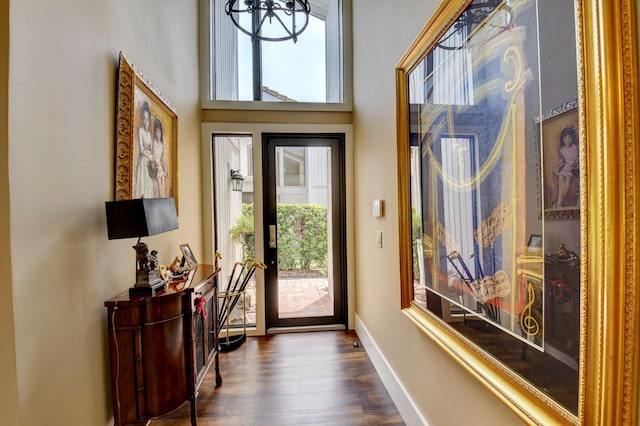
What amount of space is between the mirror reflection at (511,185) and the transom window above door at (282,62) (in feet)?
7.49

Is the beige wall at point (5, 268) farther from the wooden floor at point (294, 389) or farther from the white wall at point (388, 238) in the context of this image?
the white wall at point (388, 238)

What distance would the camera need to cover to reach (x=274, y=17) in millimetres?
2734

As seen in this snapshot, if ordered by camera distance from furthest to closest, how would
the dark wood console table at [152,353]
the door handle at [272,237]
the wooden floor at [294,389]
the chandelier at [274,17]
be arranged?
Result: the door handle at [272,237], the chandelier at [274,17], the wooden floor at [294,389], the dark wood console table at [152,353]

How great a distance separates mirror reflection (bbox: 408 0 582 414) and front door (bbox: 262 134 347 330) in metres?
2.06

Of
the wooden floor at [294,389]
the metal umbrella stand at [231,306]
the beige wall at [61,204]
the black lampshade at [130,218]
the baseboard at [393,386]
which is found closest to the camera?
the beige wall at [61,204]

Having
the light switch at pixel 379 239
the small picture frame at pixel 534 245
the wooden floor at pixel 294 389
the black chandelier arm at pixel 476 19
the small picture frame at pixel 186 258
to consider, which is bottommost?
the wooden floor at pixel 294 389

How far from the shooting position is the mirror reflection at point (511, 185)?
0.77m

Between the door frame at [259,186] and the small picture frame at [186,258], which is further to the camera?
the door frame at [259,186]

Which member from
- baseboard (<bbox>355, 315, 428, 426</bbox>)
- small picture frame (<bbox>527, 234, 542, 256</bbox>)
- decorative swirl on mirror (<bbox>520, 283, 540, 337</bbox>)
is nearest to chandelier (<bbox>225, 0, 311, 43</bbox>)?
small picture frame (<bbox>527, 234, 542, 256</bbox>)

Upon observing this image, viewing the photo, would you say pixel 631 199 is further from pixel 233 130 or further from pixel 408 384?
pixel 233 130

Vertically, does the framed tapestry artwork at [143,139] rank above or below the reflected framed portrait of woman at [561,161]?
above

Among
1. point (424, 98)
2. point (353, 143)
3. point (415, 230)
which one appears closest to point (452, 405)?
point (415, 230)

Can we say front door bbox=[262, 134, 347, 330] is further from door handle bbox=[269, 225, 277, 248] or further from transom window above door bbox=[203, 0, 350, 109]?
transom window above door bbox=[203, 0, 350, 109]

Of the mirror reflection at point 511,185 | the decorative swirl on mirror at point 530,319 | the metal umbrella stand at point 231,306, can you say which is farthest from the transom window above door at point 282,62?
the decorative swirl on mirror at point 530,319
